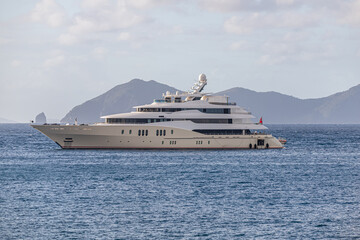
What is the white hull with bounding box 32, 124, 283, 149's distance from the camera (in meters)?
73.0

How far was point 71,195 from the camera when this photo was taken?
4047cm

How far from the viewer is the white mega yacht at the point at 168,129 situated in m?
73.2

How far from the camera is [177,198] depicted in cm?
3950

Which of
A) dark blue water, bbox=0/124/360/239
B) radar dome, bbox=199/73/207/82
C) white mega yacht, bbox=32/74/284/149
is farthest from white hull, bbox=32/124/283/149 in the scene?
radar dome, bbox=199/73/207/82

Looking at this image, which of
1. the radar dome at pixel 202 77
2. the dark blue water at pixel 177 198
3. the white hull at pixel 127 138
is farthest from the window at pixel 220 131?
the radar dome at pixel 202 77

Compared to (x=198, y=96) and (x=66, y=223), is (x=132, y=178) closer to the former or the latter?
(x=66, y=223)

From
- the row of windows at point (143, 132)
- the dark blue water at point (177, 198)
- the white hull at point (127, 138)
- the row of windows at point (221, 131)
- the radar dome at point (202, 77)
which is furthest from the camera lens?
the radar dome at point (202, 77)

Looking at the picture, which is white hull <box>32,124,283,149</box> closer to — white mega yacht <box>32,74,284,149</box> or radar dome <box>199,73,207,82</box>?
white mega yacht <box>32,74,284,149</box>

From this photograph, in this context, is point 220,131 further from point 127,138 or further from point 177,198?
point 177,198

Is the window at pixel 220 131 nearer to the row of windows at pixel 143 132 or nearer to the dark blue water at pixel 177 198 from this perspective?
the row of windows at pixel 143 132

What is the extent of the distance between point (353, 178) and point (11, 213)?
29.5 meters

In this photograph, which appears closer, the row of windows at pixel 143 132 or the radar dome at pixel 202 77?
the row of windows at pixel 143 132

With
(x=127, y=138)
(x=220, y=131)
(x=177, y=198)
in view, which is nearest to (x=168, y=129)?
(x=127, y=138)

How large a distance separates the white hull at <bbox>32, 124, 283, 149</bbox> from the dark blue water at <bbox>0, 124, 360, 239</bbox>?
25.2 feet
